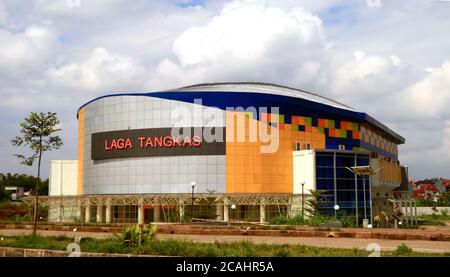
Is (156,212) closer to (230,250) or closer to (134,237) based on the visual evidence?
(134,237)

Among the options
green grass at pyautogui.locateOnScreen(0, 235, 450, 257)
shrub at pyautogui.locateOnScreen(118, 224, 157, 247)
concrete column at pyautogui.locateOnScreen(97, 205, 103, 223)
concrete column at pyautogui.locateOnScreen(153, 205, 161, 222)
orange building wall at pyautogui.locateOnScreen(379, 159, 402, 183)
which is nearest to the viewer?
green grass at pyautogui.locateOnScreen(0, 235, 450, 257)

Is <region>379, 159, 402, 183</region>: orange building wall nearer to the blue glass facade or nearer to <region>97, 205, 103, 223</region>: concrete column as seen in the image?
the blue glass facade

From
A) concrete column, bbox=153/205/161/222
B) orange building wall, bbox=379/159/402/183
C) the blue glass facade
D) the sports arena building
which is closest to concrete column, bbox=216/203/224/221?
the sports arena building

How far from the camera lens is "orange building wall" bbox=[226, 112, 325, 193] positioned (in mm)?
56719

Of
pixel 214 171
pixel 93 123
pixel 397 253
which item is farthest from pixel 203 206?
pixel 397 253

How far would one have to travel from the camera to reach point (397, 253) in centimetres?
1758

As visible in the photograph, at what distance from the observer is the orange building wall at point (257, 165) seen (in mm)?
56719

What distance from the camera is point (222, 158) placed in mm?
56656

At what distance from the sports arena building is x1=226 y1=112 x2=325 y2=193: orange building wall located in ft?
0.37

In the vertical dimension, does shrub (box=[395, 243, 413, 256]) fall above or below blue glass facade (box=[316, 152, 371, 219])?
below

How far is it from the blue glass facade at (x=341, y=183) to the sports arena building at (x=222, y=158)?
112 mm

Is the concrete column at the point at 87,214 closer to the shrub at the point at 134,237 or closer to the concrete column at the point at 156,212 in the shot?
the concrete column at the point at 156,212

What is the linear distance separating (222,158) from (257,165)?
4.05m
